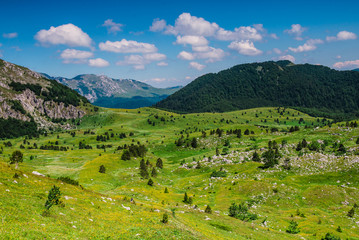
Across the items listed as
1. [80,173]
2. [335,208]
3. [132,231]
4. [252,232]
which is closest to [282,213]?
[335,208]

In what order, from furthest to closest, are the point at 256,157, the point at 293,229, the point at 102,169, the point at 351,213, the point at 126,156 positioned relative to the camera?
the point at 126,156, the point at 256,157, the point at 102,169, the point at 351,213, the point at 293,229

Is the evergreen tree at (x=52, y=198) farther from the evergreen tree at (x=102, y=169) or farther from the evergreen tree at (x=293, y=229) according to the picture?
the evergreen tree at (x=102, y=169)

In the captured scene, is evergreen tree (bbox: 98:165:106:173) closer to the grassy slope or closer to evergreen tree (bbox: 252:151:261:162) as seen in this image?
the grassy slope

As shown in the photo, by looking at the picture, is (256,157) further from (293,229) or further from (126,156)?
(126,156)

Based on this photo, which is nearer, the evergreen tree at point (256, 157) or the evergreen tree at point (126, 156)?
the evergreen tree at point (256, 157)

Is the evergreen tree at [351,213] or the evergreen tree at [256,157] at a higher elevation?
the evergreen tree at [256,157]

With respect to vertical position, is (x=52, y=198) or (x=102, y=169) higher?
(x=52, y=198)

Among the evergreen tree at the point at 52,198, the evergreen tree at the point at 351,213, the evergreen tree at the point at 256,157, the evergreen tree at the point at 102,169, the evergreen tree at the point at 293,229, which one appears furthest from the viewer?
the evergreen tree at the point at 256,157

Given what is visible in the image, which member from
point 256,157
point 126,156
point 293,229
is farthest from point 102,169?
point 293,229

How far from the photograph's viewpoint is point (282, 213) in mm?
46312

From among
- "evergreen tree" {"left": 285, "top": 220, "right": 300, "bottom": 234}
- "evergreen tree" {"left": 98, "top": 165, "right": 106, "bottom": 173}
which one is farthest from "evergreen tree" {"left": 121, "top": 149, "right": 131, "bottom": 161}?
"evergreen tree" {"left": 285, "top": 220, "right": 300, "bottom": 234}

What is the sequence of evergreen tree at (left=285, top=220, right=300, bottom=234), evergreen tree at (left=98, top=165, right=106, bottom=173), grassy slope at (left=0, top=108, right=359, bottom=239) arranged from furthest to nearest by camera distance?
evergreen tree at (left=98, top=165, right=106, bottom=173), evergreen tree at (left=285, top=220, right=300, bottom=234), grassy slope at (left=0, top=108, right=359, bottom=239)

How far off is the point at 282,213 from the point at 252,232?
61.3ft

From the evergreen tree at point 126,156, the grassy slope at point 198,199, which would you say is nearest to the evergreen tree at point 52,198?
the grassy slope at point 198,199
